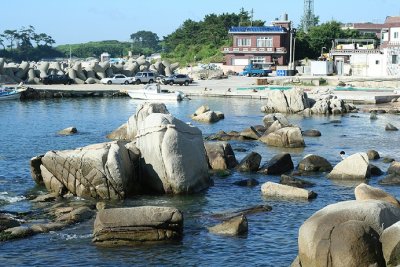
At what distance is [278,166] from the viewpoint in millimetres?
33594

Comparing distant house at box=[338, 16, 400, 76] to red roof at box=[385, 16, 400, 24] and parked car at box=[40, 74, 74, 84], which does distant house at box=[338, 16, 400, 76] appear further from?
parked car at box=[40, 74, 74, 84]

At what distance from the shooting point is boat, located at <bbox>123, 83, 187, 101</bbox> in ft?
252

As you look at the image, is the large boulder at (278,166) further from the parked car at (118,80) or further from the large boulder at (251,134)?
the parked car at (118,80)

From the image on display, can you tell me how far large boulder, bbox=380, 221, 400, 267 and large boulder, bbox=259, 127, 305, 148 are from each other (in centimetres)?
2547

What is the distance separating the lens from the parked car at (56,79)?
323 feet

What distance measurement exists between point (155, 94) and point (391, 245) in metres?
62.9

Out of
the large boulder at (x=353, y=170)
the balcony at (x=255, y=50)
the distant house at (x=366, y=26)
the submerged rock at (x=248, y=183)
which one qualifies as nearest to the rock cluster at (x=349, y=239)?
the submerged rock at (x=248, y=183)

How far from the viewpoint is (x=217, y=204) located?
2709cm

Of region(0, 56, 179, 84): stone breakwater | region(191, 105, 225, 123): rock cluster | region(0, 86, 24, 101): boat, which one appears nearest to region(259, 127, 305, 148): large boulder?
region(191, 105, 225, 123): rock cluster

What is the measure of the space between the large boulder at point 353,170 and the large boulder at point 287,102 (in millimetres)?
33129

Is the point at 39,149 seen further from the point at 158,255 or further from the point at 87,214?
the point at 158,255

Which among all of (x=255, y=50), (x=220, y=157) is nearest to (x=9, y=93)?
(x=220, y=157)

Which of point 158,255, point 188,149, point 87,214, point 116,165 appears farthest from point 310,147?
point 158,255

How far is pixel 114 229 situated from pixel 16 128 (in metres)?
34.6
